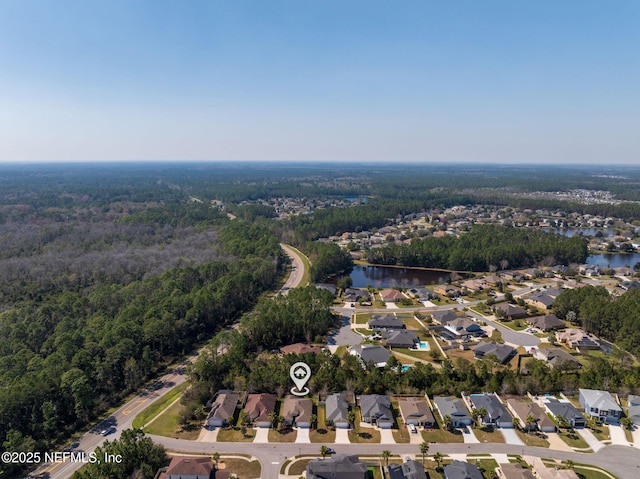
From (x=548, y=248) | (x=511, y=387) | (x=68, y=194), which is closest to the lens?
(x=511, y=387)

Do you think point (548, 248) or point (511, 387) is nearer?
point (511, 387)

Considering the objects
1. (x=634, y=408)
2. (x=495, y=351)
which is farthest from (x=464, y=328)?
(x=634, y=408)

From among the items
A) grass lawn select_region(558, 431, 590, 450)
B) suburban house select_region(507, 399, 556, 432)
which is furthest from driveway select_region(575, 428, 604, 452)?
suburban house select_region(507, 399, 556, 432)

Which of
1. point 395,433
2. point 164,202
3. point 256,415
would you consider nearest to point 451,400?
point 395,433

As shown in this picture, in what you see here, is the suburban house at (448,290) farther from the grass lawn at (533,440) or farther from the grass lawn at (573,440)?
the grass lawn at (533,440)

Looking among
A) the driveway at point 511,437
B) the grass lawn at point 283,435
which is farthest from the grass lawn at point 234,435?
the driveway at point 511,437

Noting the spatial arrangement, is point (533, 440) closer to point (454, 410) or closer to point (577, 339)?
point (454, 410)

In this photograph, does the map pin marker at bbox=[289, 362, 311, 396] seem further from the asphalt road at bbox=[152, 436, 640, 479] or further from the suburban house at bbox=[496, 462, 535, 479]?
the suburban house at bbox=[496, 462, 535, 479]

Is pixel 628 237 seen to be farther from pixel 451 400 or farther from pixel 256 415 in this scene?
pixel 256 415
